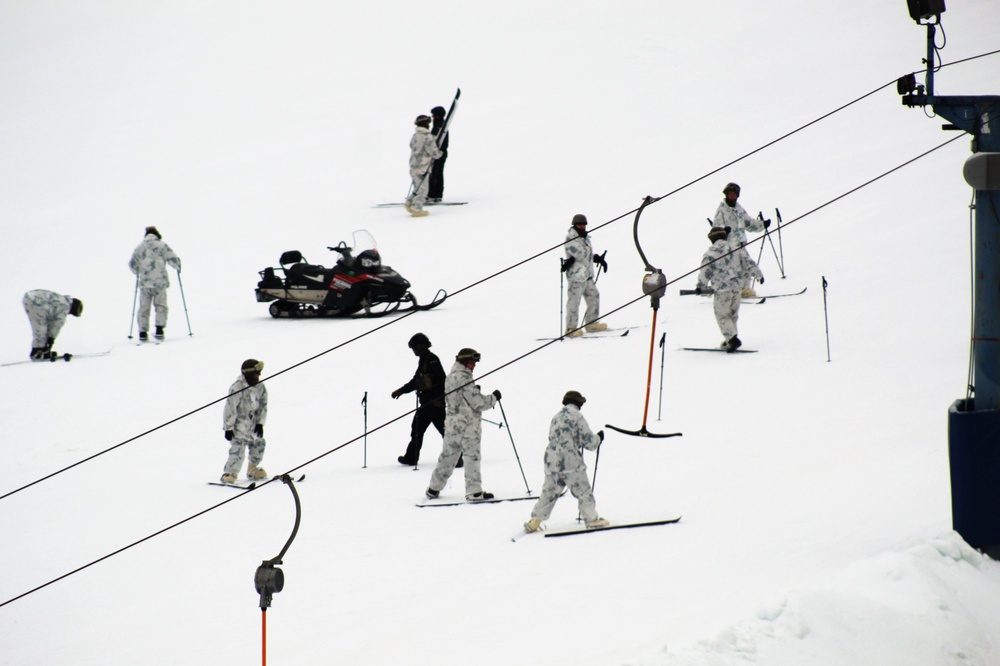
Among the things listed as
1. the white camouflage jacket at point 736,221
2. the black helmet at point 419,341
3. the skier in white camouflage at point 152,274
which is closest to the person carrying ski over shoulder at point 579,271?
the white camouflage jacket at point 736,221

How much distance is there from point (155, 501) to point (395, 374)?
4.89 m

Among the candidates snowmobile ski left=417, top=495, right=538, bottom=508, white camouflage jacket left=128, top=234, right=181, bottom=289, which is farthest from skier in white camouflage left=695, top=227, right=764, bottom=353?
white camouflage jacket left=128, top=234, right=181, bottom=289

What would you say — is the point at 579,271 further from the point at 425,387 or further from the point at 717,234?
the point at 425,387

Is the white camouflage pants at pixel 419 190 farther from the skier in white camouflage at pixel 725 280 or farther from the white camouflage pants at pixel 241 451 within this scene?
the white camouflage pants at pixel 241 451

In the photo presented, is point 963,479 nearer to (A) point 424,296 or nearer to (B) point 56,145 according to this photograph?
(A) point 424,296

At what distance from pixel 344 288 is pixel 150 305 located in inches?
129

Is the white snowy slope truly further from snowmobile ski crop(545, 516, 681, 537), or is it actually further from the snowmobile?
the snowmobile

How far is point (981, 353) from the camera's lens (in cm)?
1028

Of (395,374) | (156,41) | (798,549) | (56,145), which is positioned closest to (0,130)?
(56,145)

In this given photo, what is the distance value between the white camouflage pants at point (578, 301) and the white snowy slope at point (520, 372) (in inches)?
19.2

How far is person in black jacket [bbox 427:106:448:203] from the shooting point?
28531 mm

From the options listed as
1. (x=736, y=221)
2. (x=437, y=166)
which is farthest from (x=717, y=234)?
(x=437, y=166)

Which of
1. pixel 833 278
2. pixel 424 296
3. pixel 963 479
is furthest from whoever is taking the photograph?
pixel 424 296

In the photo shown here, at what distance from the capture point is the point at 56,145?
40688mm
